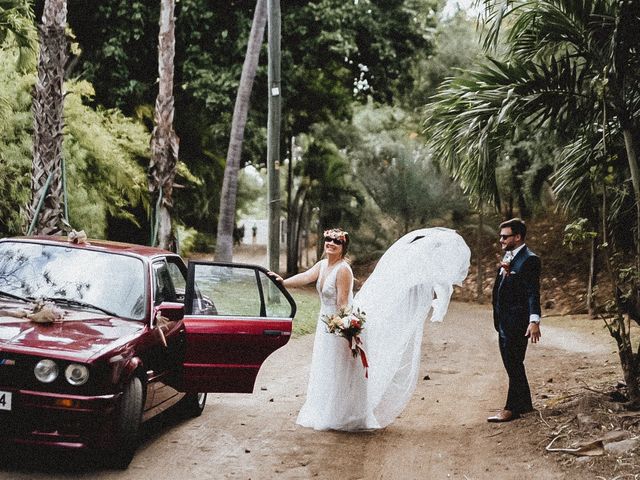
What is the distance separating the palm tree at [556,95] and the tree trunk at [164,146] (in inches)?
265

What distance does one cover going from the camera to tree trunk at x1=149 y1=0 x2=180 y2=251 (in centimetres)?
1429

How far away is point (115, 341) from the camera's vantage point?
596 centimetres

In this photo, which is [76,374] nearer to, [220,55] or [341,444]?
[341,444]

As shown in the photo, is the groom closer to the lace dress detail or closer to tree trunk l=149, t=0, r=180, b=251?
the lace dress detail

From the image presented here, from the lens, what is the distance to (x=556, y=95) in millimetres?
8062

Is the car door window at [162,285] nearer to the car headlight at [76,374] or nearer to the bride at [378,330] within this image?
the bride at [378,330]

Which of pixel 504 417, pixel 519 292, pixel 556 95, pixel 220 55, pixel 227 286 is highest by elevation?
pixel 220 55

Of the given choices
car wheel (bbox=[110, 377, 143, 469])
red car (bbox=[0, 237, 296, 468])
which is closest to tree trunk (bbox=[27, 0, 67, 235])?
red car (bbox=[0, 237, 296, 468])

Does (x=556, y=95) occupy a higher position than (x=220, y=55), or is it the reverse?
(x=220, y=55)

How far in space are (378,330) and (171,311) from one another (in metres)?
2.18

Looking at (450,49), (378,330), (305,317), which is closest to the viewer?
(378,330)

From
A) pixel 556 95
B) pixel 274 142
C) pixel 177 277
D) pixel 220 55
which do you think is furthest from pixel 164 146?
pixel 220 55

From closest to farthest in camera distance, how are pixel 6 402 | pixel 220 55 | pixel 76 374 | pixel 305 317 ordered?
pixel 6 402 → pixel 76 374 → pixel 305 317 → pixel 220 55

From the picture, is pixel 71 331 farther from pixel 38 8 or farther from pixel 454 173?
pixel 38 8
